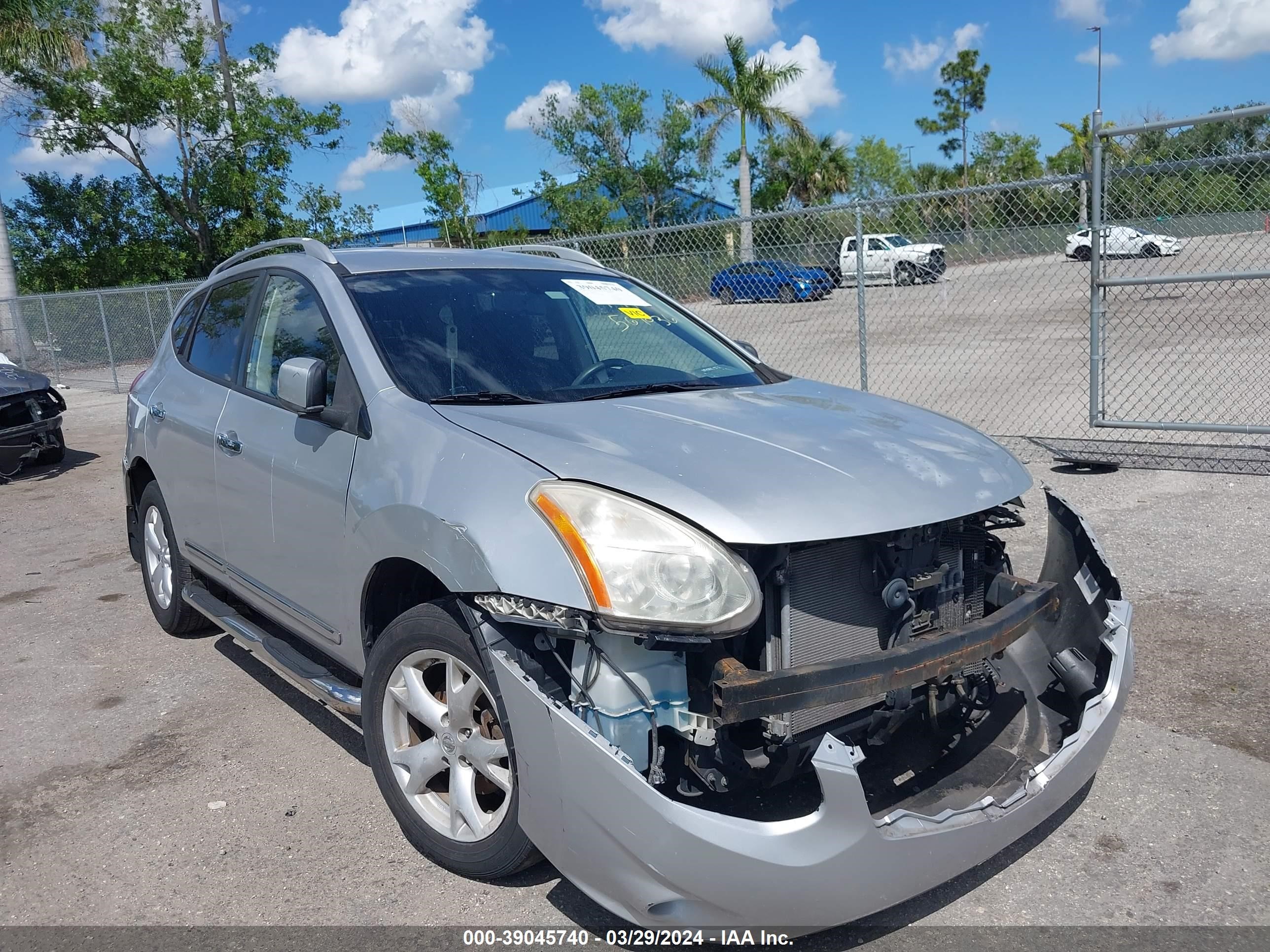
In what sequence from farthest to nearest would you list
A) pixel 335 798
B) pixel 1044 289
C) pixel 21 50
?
pixel 21 50
pixel 1044 289
pixel 335 798

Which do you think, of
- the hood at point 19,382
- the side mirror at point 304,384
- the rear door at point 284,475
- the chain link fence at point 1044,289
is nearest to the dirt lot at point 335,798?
the rear door at point 284,475

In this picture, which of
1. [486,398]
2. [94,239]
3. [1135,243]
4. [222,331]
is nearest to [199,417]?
[222,331]

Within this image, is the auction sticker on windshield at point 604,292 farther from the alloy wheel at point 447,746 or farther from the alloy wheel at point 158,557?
the alloy wheel at point 158,557

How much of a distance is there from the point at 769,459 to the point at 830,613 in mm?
441

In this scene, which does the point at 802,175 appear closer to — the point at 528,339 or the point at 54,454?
the point at 54,454

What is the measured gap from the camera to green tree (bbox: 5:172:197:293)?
88.2 feet

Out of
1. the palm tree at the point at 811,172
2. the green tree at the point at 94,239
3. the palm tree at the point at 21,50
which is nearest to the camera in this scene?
the palm tree at the point at 21,50

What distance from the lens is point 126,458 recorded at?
210 inches

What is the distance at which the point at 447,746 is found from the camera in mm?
2857

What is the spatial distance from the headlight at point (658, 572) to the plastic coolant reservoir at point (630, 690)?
0.34 ft

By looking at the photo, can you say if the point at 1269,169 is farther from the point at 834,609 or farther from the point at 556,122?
the point at 556,122

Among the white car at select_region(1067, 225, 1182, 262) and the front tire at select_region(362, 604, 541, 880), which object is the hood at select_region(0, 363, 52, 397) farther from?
the white car at select_region(1067, 225, 1182, 262)

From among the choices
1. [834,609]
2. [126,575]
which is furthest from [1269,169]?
[126,575]

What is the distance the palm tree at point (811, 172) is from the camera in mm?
47969
